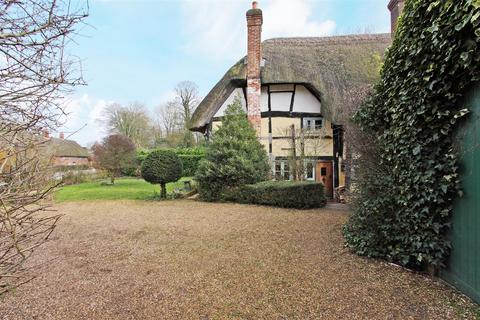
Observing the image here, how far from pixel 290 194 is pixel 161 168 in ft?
16.2

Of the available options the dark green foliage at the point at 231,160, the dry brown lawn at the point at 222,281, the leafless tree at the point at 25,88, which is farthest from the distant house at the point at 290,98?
the leafless tree at the point at 25,88

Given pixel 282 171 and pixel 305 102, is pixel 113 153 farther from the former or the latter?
pixel 305 102

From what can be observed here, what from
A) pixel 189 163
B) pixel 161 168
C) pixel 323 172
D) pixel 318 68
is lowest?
pixel 323 172

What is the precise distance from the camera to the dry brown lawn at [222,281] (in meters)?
2.46

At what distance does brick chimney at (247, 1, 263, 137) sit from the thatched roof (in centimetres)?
34

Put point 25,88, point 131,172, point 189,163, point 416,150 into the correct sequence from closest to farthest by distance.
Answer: point 25,88 → point 416,150 → point 189,163 → point 131,172

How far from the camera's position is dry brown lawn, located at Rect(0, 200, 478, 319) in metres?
2.46

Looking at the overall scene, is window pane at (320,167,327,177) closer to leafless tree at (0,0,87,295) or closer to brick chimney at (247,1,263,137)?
brick chimney at (247,1,263,137)

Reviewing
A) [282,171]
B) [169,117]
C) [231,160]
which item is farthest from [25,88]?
[169,117]

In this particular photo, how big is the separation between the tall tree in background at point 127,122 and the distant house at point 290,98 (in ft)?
63.7

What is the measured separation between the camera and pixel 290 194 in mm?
7836

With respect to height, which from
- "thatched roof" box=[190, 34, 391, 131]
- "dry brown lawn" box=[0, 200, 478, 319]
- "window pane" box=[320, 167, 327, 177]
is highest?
"thatched roof" box=[190, 34, 391, 131]

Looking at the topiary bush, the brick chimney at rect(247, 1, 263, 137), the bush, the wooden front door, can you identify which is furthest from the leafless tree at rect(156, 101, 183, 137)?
the wooden front door

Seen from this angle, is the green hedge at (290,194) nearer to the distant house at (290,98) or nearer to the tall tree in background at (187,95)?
the distant house at (290,98)
